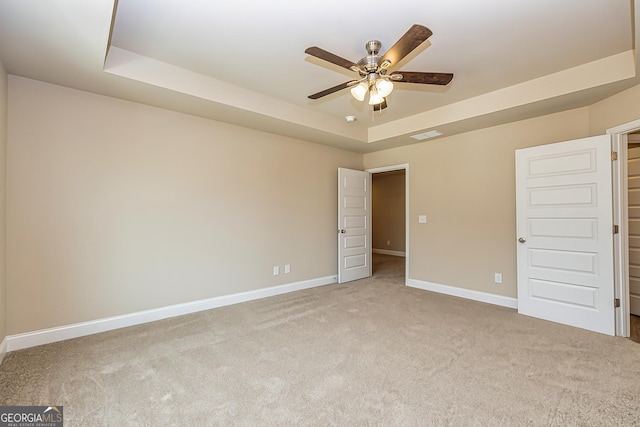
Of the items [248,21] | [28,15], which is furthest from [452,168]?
[28,15]

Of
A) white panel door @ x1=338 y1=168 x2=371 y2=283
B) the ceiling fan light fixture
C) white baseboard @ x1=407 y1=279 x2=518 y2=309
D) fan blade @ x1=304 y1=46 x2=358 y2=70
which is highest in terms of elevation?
fan blade @ x1=304 y1=46 x2=358 y2=70

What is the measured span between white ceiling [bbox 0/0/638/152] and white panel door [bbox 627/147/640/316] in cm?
127

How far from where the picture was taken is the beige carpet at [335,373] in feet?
5.81

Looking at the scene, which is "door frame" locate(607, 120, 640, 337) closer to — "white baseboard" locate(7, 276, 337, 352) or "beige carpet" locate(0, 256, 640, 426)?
"beige carpet" locate(0, 256, 640, 426)

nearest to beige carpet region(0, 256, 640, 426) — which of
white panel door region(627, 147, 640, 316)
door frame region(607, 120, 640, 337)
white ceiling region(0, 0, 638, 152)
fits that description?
door frame region(607, 120, 640, 337)

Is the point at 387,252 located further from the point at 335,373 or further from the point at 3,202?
the point at 3,202

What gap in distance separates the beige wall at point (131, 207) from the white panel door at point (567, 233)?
3.17 meters

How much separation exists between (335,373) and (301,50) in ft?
9.10

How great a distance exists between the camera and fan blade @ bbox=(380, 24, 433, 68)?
5.62 feet

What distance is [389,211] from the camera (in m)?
8.80

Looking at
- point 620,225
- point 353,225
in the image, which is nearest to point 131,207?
point 353,225

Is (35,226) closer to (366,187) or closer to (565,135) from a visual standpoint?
(366,187)

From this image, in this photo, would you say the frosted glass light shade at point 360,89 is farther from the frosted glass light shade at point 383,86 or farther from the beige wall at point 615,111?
the beige wall at point 615,111

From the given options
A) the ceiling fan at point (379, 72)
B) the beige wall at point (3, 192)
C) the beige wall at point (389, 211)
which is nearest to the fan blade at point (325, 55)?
the ceiling fan at point (379, 72)
